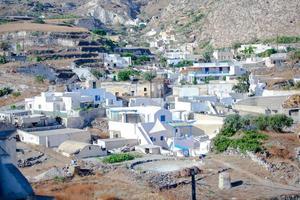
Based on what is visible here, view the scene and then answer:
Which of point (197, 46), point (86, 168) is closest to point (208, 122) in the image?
point (86, 168)

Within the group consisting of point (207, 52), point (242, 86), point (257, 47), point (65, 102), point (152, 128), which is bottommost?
point (152, 128)

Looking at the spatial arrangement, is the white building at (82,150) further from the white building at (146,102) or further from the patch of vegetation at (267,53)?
the patch of vegetation at (267,53)

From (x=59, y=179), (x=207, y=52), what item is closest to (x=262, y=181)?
(x=59, y=179)

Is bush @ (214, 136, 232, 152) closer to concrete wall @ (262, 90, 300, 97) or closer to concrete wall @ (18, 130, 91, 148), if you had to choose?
concrete wall @ (18, 130, 91, 148)

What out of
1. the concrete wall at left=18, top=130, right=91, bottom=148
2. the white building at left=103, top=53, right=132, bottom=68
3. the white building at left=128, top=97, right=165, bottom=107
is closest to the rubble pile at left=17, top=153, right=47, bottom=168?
the concrete wall at left=18, top=130, right=91, bottom=148

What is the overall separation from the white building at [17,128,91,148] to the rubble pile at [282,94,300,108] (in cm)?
870

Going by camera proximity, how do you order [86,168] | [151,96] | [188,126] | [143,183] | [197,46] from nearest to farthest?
[143,183] → [86,168] → [188,126] → [151,96] → [197,46]

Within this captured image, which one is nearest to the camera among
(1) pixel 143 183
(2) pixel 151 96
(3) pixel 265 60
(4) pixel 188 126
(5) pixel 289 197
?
(5) pixel 289 197

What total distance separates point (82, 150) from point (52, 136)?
217 cm

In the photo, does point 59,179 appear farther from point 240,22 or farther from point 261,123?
point 240,22

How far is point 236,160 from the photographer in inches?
786

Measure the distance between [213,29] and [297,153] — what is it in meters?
42.4

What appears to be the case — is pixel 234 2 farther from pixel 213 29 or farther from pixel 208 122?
pixel 208 122

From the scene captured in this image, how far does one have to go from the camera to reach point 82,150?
21.7 m
